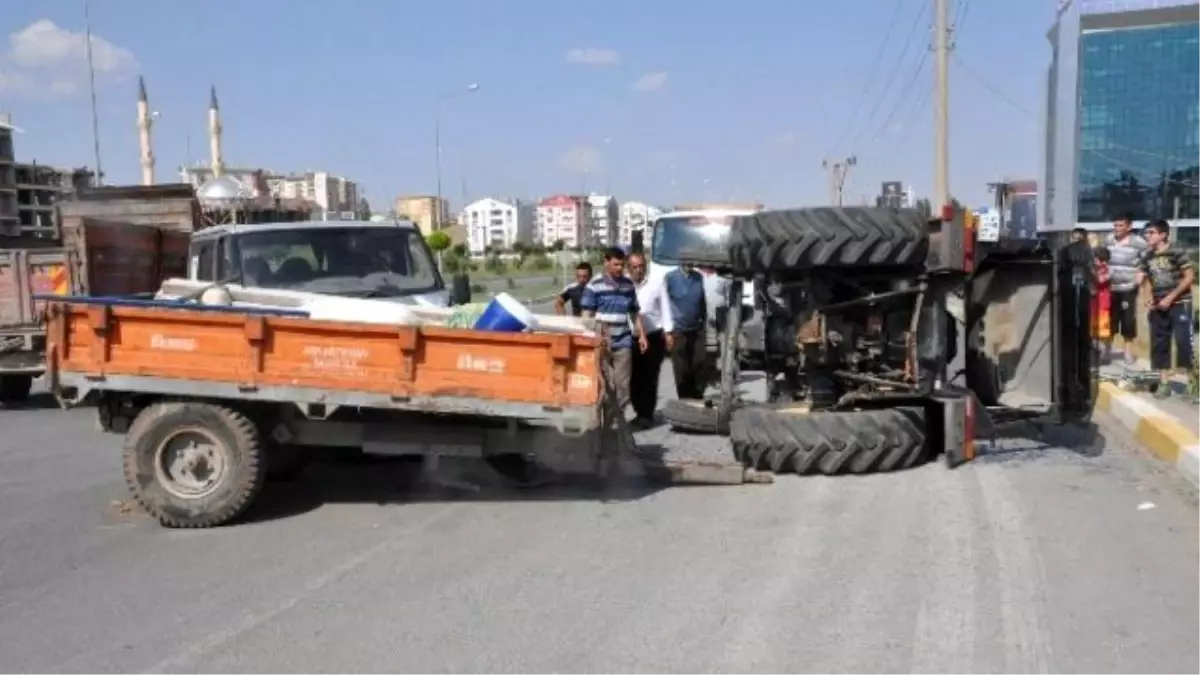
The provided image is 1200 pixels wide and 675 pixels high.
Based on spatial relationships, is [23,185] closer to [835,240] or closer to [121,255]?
[121,255]

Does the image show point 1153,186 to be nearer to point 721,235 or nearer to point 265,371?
point 721,235

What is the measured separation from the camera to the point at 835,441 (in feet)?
25.4

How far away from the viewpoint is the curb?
7.62 m

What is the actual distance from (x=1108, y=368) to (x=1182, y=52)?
3092 inches

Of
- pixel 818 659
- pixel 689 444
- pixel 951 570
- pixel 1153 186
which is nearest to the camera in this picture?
pixel 818 659

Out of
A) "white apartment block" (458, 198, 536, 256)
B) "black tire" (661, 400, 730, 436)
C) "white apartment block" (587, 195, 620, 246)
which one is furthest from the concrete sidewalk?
"white apartment block" (458, 198, 536, 256)

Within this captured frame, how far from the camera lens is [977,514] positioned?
674cm

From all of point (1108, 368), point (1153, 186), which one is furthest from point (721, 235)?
point (1153, 186)

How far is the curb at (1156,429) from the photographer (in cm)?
762

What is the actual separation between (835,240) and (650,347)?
3190mm

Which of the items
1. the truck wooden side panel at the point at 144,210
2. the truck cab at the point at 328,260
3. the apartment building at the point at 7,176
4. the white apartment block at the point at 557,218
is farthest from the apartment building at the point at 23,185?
the white apartment block at the point at 557,218

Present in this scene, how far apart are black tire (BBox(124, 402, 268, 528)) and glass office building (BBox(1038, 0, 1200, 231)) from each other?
263ft

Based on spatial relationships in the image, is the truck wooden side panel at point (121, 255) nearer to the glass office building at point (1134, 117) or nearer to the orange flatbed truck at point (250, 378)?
the orange flatbed truck at point (250, 378)

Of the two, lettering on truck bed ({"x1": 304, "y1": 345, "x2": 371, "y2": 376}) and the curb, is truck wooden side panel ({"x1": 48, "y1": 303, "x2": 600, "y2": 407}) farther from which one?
the curb
